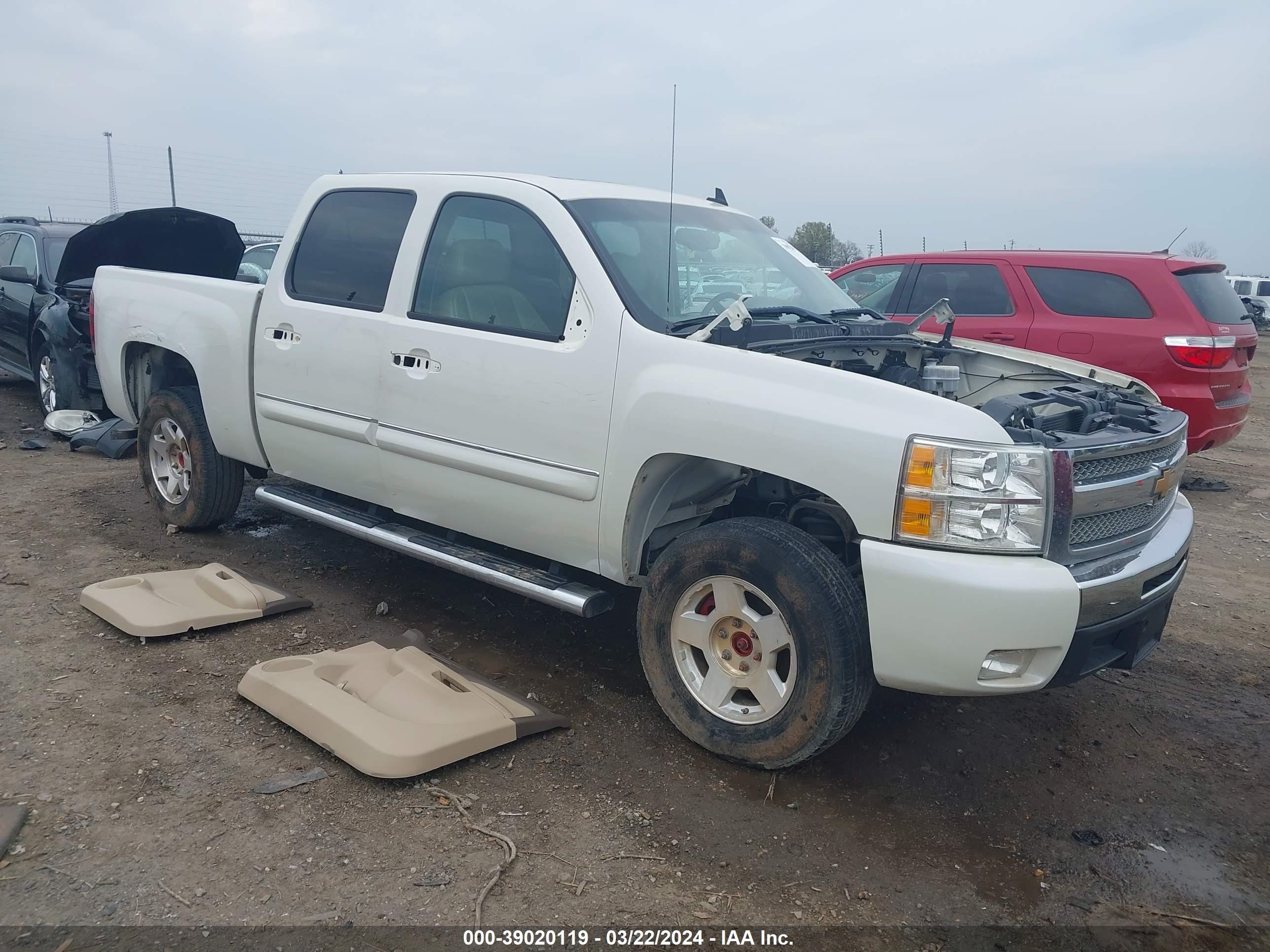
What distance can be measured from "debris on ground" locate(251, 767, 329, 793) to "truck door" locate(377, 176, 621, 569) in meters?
1.14

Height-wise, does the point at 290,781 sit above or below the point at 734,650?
below

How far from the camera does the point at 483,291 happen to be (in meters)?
3.86

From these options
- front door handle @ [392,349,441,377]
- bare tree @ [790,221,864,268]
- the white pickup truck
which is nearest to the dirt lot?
the white pickup truck

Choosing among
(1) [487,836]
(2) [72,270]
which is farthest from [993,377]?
(2) [72,270]

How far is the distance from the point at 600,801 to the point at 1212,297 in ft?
21.1

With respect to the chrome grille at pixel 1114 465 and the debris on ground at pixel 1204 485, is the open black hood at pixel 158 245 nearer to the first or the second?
the chrome grille at pixel 1114 465

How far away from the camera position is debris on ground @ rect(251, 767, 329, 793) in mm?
2965

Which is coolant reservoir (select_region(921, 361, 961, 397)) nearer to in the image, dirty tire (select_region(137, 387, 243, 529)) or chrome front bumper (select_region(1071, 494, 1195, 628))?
chrome front bumper (select_region(1071, 494, 1195, 628))

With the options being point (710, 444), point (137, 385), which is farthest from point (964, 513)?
point (137, 385)

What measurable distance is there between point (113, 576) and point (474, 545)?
199 centimetres

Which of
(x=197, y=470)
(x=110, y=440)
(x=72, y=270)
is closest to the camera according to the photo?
(x=197, y=470)

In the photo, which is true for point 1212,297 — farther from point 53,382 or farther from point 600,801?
point 53,382

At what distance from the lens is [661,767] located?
323 centimetres

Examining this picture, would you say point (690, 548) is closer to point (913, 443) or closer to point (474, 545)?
point (913, 443)
